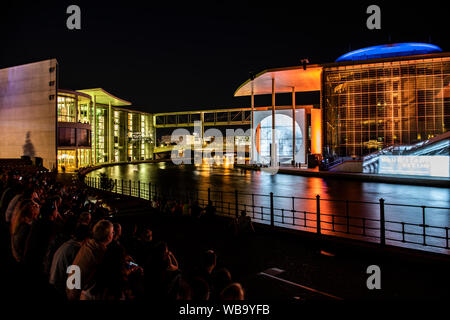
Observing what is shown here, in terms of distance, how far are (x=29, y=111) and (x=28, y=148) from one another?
458 cm

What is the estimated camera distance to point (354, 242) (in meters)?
7.54

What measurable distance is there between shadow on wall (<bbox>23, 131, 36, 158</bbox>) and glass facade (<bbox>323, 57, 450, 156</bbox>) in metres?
35.8

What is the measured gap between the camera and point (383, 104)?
118 ft

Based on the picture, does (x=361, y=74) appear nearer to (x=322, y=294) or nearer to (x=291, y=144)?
(x=291, y=144)

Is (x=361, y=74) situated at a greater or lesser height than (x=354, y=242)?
greater

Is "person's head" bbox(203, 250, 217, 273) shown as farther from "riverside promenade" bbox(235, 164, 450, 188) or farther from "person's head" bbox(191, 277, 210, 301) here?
"riverside promenade" bbox(235, 164, 450, 188)

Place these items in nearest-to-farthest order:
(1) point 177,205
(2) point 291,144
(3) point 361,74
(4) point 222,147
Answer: (1) point 177,205, (3) point 361,74, (2) point 291,144, (4) point 222,147

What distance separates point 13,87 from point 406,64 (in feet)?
157

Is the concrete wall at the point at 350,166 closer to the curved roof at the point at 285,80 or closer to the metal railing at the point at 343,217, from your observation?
the curved roof at the point at 285,80

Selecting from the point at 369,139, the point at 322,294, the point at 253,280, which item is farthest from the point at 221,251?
the point at 369,139

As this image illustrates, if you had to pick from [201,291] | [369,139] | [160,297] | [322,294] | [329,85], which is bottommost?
[322,294]

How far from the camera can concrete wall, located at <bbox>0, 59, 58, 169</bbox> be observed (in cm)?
3609

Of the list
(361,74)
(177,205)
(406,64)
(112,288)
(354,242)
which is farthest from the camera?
(361,74)

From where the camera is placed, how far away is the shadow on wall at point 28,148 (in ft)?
122
